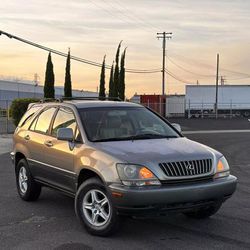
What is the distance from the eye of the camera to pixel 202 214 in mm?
6727

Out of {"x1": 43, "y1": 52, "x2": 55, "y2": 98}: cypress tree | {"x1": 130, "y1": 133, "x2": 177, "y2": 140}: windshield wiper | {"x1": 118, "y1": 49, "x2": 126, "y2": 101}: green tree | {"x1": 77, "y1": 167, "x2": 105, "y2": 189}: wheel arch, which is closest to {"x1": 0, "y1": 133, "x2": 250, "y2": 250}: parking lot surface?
{"x1": 77, "y1": 167, "x2": 105, "y2": 189}: wheel arch

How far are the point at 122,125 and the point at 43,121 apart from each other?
167 centimetres

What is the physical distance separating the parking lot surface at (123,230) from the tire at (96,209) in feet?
0.41

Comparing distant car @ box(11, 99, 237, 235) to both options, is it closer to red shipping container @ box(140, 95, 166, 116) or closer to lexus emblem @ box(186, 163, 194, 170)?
lexus emblem @ box(186, 163, 194, 170)

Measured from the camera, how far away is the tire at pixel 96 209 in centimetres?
584

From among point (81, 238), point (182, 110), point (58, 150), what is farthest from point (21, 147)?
point (182, 110)

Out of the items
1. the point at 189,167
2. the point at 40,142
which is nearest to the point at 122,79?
the point at 40,142

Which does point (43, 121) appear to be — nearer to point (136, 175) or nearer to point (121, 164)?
point (121, 164)

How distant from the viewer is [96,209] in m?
6.07

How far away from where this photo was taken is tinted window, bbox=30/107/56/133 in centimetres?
773

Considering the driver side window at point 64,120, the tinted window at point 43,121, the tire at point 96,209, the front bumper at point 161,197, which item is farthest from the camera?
the tinted window at point 43,121

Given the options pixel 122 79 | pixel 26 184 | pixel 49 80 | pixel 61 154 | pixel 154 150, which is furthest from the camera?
pixel 122 79

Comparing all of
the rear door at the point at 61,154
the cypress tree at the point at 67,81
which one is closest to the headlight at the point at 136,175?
the rear door at the point at 61,154

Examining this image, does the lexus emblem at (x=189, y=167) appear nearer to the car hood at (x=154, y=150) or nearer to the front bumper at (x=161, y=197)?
the car hood at (x=154, y=150)
